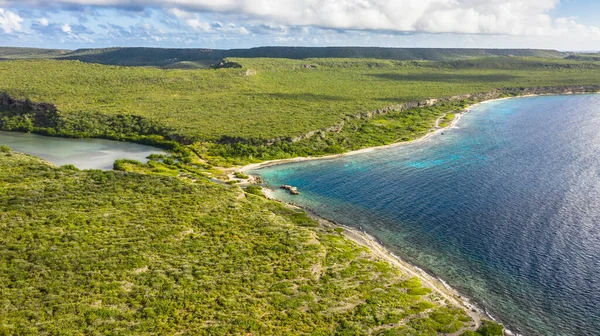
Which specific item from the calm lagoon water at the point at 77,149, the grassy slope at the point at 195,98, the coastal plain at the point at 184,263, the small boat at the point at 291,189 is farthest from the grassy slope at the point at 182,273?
the grassy slope at the point at 195,98

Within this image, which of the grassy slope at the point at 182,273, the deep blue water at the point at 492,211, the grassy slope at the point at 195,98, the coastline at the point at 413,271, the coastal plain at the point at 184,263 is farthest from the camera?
the grassy slope at the point at 195,98

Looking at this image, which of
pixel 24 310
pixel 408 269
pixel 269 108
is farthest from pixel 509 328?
pixel 269 108

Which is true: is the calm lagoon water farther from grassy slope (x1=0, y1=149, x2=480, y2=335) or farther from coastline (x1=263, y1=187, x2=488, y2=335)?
coastline (x1=263, y1=187, x2=488, y2=335)

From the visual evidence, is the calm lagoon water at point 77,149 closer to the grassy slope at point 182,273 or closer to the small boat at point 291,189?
the grassy slope at point 182,273

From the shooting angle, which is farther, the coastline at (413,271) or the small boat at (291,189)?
the small boat at (291,189)

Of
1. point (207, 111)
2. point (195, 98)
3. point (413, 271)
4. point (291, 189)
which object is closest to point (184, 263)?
point (413, 271)

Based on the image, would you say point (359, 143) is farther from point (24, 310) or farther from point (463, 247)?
point (24, 310)

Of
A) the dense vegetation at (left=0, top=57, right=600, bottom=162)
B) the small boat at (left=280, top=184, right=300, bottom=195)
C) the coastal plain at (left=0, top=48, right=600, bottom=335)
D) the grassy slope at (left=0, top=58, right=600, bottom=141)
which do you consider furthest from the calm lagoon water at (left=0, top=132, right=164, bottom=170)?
the small boat at (left=280, top=184, right=300, bottom=195)
